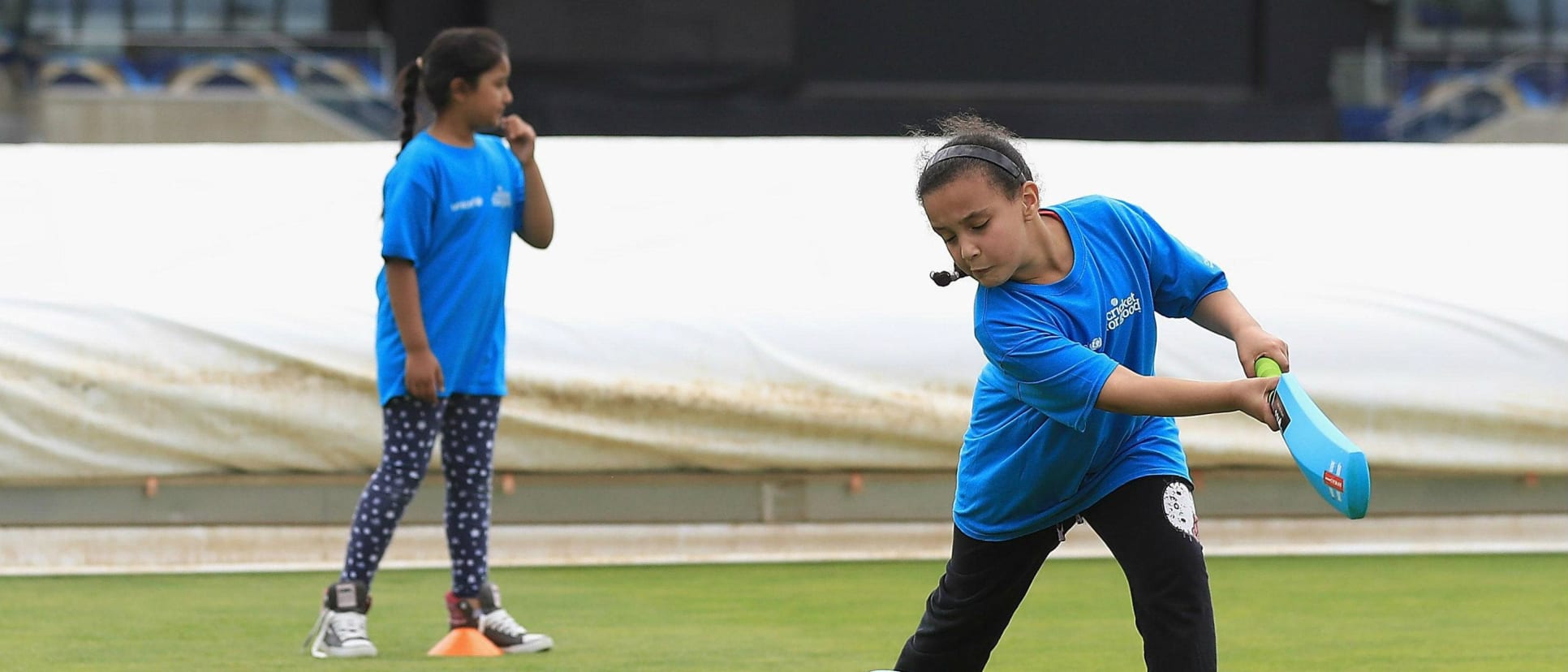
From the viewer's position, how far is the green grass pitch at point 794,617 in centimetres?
485

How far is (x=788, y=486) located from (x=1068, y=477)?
3.45 metres

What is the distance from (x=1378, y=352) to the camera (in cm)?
679

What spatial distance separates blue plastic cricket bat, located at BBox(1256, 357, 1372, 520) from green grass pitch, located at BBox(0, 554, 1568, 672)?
1.81 meters

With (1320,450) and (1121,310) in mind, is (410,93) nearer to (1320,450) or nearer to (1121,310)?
(1121,310)

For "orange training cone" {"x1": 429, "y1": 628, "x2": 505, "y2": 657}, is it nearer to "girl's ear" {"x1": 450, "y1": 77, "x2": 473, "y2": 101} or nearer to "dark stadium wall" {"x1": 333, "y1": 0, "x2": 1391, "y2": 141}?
"girl's ear" {"x1": 450, "y1": 77, "x2": 473, "y2": 101}

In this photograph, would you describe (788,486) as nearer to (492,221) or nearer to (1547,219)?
(492,221)

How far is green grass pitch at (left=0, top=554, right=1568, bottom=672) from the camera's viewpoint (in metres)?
4.85

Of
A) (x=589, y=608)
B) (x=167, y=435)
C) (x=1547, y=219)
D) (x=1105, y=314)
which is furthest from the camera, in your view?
(x=1547, y=219)

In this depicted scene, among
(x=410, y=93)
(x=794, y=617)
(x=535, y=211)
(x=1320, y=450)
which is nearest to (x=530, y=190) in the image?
(x=535, y=211)

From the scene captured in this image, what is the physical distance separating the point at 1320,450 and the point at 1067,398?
1.24ft

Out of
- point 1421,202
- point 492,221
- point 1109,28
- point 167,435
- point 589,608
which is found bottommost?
point 589,608

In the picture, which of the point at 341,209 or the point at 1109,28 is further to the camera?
the point at 1109,28

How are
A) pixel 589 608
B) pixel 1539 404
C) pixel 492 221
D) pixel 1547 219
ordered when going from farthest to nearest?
pixel 1547 219
pixel 1539 404
pixel 589 608
pixel 492 221

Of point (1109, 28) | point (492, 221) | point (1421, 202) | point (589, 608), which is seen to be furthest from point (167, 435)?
point (1109, 28)
